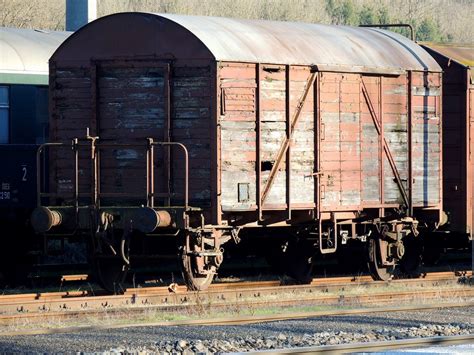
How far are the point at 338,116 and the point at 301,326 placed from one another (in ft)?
18.1

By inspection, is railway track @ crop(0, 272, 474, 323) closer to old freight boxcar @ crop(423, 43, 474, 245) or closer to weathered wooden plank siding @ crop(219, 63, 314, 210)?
weathered wooden plank siding @ crop(219, 63, 314, 210)

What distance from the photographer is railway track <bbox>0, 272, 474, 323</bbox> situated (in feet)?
44.2

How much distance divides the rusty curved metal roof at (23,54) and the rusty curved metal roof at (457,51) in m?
6.57

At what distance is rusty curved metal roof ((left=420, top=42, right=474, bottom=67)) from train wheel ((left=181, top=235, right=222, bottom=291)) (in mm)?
6269

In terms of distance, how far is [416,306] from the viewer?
47.4 feet

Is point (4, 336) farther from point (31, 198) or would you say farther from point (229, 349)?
point (31, 198)

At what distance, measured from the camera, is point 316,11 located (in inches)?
2687

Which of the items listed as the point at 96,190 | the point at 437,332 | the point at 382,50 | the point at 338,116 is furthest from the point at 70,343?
the point at 382,50

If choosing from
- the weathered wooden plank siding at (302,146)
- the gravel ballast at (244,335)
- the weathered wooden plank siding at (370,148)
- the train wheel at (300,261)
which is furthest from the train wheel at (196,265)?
the weathered wooden plank siding at (370,148)

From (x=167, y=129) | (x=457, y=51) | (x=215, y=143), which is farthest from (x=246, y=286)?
(x=457, y=51)

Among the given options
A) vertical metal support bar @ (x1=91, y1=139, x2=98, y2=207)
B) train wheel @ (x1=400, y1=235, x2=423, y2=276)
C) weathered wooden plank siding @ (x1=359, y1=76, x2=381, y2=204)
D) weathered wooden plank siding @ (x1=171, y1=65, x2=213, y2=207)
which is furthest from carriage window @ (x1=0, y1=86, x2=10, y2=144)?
train wheel @ (x1=400, y1=235, x2=423, y2=276)

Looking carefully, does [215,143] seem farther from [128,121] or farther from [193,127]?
[128,121]

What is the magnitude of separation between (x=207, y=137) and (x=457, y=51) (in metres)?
6.78

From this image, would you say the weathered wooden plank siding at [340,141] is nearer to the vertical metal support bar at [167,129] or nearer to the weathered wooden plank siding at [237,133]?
the weathered wooden plank siding at [237,133]
